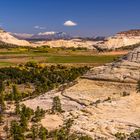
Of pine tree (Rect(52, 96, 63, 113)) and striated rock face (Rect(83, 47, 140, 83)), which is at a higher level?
striated rock face (Rect(83, 47, 140, 83))

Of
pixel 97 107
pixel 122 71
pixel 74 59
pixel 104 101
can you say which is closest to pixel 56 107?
pixel 97 107

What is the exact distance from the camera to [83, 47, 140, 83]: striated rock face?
60.3 meters

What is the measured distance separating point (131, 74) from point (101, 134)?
19.5 meters

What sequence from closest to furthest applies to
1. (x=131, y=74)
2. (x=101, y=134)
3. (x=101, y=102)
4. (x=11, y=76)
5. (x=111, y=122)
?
(x=101, y=134)
(x=111, y=122)
(x=101, y=102)
(x=131, y=74)
(x=11, y=76)

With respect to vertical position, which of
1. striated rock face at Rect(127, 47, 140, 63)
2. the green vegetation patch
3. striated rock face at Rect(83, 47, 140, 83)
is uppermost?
striated rock face at Rect(127, 47, 140, 63)

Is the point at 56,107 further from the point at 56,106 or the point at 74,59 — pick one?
the point at 74,59

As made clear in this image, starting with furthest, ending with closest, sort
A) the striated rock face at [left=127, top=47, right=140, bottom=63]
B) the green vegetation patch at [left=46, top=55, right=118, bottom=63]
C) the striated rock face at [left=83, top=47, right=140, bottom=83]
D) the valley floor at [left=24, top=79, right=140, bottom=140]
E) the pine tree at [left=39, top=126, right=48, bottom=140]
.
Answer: the green vegetation patch at [left=46, top=55, right=118, bottom=63], the striated rock face at [left=127, top=47, right=140, bottom=63], the striated rock face at [left=83, top=47, right=140, bottom=83], the valley floor at [left=24, top=79, right=140, bottom=140], the pine tree at [left=39, top=126, right=48, bottom=140]

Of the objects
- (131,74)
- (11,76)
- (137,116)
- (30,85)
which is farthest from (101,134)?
(11,76)

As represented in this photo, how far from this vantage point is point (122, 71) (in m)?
61.8

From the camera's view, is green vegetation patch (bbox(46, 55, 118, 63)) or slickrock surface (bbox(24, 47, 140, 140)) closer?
slickrock surface (bbox(24, 47, 140, 140))

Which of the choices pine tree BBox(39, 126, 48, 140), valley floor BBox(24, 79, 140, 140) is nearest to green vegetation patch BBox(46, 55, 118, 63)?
valley floor BBox(24, 79, 140, 140)

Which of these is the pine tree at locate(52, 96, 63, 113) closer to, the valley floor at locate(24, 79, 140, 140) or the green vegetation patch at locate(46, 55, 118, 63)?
the valley floor at locate(24, 79, 140, 140)

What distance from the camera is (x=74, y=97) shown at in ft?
188

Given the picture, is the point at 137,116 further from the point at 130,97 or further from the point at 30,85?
the point at 30,85
